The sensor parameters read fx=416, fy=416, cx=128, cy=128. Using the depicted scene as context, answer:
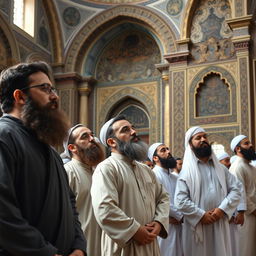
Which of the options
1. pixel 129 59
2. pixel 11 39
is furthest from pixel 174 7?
pixel 11 39

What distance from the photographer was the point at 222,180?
4898 millimetres

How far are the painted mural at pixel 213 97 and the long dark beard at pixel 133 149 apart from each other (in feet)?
30.6

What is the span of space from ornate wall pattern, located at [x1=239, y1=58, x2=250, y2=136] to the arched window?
22.6 feet

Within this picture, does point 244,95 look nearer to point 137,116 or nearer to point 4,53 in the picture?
point 137,116

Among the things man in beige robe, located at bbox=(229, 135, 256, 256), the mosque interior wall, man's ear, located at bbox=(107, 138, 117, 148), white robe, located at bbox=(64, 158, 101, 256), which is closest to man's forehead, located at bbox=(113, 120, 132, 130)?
man's ear, located at bbox=(107, 138, 117, 148)

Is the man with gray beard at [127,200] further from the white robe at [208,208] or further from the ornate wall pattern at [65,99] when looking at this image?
the ornate wall pattern at [65,99]

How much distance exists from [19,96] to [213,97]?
36.4 ft

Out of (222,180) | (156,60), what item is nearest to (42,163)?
(222,180)

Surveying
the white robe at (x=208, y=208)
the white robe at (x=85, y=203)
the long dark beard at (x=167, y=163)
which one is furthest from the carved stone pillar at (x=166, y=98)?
the white robe at (x=85, y=203)

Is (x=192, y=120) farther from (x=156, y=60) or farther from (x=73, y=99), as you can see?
(x=73, y=99)

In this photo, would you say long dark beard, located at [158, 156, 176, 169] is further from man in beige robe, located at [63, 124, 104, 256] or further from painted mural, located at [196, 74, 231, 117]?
painted mural, located at [196, 74, 231, 117]

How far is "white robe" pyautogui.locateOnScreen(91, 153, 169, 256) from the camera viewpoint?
128 inches

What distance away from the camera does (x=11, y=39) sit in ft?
41.0

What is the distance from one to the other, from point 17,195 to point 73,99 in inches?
502
